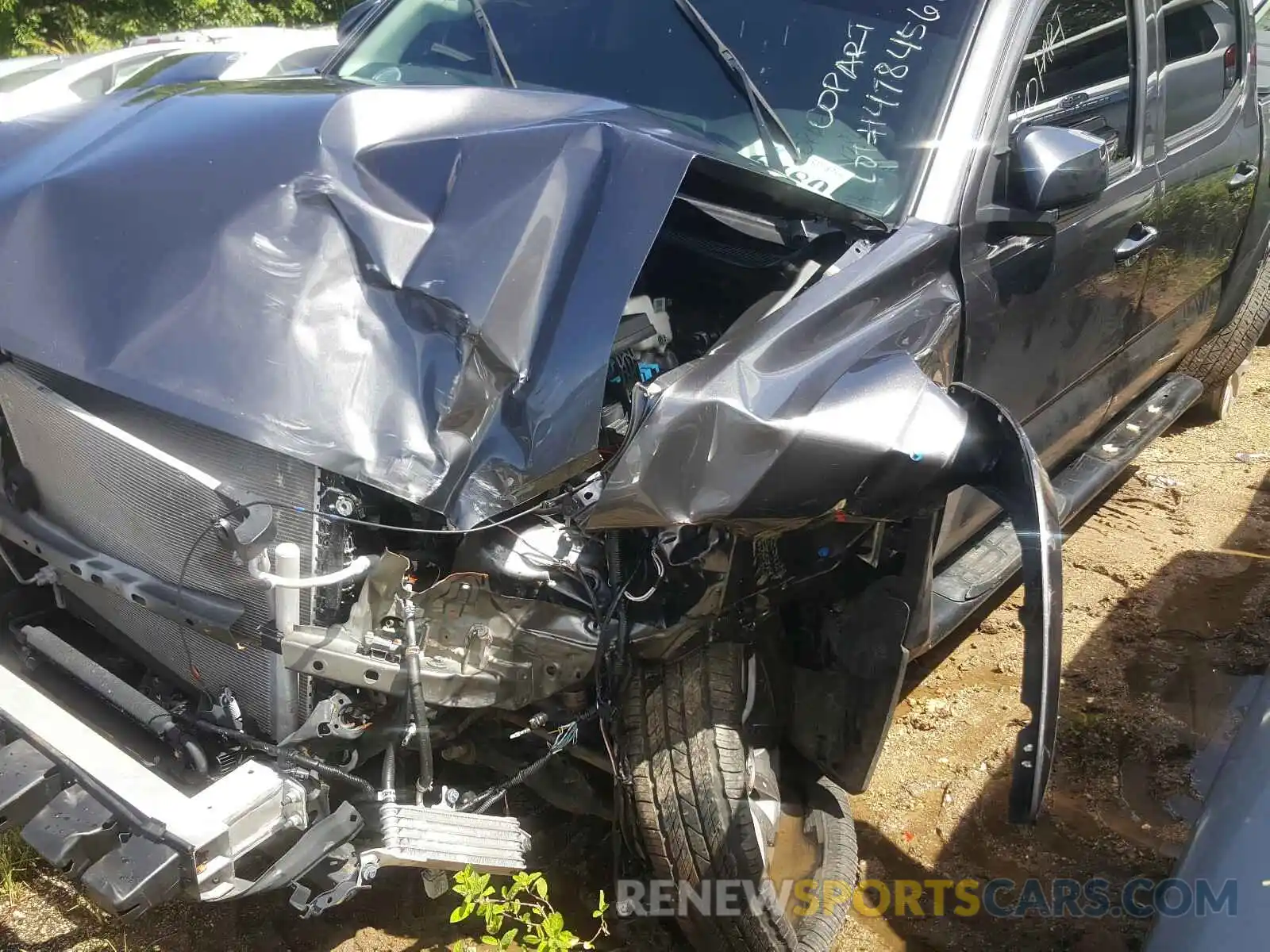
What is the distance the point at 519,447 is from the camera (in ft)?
6.51

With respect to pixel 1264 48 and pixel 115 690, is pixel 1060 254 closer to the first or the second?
pixel 115 690

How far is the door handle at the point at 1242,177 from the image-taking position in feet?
12.6

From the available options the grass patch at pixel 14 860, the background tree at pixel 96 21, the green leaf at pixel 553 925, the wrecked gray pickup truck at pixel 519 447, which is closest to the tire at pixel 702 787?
the wrecked gray pickup truck at pixel 519 447

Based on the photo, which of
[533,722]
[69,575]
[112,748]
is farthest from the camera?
[69,575]

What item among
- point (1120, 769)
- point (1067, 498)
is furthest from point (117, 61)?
point (1120, 769)

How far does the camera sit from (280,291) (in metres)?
2.06

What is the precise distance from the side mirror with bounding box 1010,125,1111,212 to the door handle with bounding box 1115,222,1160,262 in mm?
536

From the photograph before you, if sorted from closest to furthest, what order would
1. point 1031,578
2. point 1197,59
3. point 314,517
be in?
1. point 1031,578
2. point 314,517
3. point 1197,59

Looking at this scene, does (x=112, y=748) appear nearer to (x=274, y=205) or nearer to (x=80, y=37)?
(x=274, y=205)

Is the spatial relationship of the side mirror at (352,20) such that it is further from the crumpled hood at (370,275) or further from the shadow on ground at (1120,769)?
the shadow on ground at (1120,769)

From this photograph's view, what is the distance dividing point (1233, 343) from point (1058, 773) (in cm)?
275

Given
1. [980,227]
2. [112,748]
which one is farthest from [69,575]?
[980,227]

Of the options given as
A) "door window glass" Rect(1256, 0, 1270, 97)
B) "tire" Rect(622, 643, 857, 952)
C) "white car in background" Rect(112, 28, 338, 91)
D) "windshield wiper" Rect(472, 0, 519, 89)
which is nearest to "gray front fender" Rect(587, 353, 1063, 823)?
"tire" Rect(622, 643, 857, 952)

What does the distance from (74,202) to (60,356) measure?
374 mm
